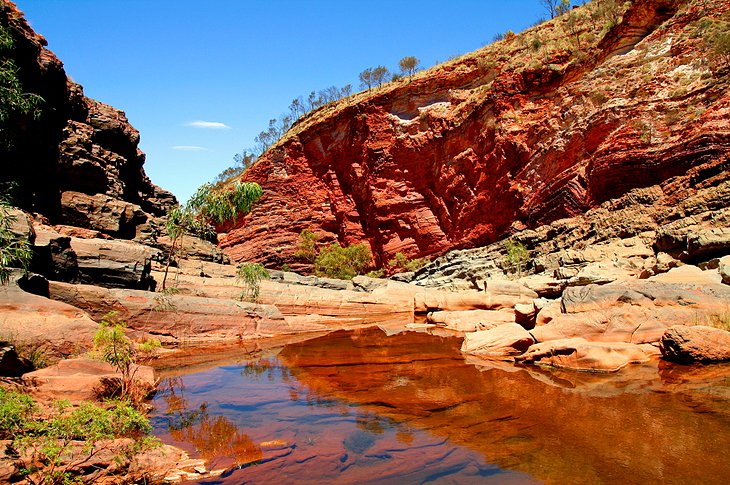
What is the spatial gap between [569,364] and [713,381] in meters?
2.50

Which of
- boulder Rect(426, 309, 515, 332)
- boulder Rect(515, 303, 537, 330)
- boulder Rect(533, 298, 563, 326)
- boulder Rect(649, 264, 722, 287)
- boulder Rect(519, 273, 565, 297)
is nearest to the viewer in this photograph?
boulder Rect(533, 298, 563, 326)

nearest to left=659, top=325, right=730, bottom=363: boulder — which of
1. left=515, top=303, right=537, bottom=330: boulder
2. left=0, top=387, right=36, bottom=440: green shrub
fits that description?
left=515, top=303, right=537, bottom=330: boulder

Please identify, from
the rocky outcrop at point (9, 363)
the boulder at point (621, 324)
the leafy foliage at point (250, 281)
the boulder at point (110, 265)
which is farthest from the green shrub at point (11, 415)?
the leafy foliage at point (250, 281)

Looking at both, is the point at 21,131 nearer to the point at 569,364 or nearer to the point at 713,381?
the point at 569,364

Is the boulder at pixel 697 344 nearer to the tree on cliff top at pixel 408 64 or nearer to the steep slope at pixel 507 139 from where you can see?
the steep slope at pixel 507 139

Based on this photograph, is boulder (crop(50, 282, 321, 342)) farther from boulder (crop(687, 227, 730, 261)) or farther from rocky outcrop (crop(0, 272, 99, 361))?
boulder (crop(687, 227, 730, 261))

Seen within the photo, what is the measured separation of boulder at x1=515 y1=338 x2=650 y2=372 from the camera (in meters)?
9.17

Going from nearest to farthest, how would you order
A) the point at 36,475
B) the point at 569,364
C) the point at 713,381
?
the point at 36,475, the point at 713,381, the point at 569,364

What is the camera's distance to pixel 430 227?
4488 centimetres

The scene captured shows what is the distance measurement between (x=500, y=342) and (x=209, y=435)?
771cm

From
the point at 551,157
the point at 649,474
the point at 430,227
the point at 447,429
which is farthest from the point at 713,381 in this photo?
the point at 430,227

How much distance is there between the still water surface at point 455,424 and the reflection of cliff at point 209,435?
26 millimetres

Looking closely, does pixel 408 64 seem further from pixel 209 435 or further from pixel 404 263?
pixel 209 435

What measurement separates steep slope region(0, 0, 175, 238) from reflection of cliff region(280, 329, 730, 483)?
2066 cm
